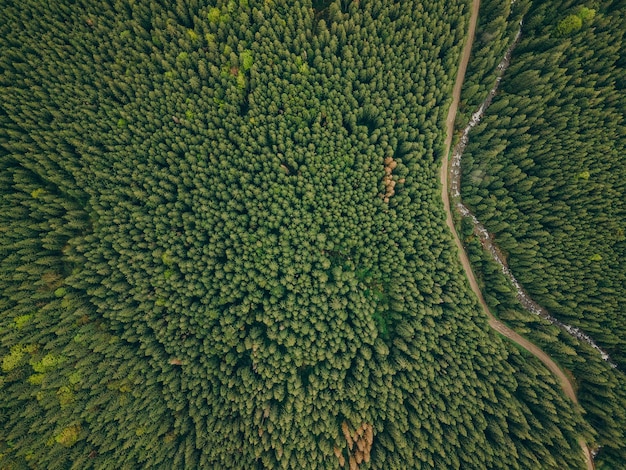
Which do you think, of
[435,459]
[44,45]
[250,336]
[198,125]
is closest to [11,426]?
[250,336]

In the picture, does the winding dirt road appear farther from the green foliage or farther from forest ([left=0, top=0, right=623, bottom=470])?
the green foliage

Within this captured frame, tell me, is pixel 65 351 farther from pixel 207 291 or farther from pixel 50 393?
pixel 207 291

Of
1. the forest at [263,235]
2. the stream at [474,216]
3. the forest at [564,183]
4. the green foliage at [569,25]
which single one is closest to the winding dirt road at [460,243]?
the forest at [564,183]

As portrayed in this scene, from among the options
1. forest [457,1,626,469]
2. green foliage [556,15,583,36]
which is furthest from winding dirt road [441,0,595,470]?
green foliage [556,15,583,36]

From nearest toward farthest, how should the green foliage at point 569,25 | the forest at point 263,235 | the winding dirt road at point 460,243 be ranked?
the forest at point 263,235, the green foliage at point 569,25, the winding dirt road at point 460,243

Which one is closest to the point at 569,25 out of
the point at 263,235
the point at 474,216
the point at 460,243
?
the point at 474,216

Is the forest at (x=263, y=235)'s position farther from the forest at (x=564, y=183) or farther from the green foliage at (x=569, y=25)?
the green foliage at (x=569, y=25)
